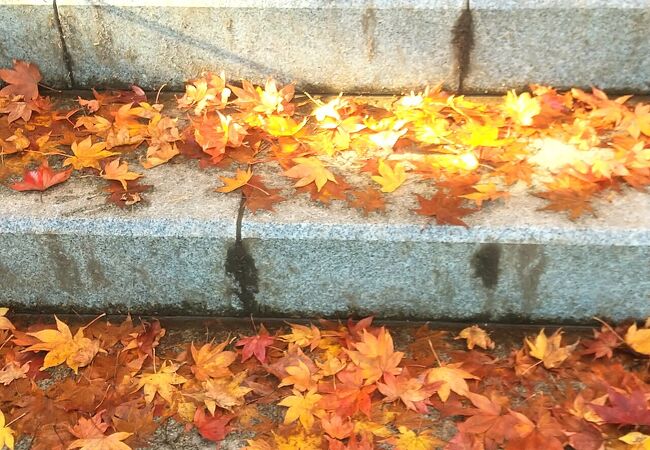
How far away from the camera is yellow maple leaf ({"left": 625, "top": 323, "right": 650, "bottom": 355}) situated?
8.04 ft

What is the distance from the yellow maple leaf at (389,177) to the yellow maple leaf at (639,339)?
106 centimetres

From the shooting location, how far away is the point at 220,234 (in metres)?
2.44

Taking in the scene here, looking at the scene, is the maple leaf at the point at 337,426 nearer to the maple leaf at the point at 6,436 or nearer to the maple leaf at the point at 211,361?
the maple leaf at the point at 211,361

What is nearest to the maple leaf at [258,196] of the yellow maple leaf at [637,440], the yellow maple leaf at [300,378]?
the yellow maple leaf at [300,378]

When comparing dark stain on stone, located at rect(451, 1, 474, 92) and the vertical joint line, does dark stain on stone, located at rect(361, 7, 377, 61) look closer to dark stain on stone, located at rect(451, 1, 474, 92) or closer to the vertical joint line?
dark stain on stone, located at rect(451, 1, 474, 92)

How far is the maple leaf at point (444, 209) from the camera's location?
2.38 meters

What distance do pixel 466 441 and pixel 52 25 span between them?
8.51 feet

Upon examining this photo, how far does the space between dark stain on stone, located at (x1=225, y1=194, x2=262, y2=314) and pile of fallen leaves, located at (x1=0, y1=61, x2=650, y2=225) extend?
144mm

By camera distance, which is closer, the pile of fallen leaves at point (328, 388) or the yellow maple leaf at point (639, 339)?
the pile of fallen leaves at point (328, 388)

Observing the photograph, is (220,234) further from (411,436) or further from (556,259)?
(556,259)

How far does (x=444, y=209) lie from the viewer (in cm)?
242

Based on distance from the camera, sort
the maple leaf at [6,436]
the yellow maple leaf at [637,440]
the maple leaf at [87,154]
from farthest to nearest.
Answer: the maple leaf at [87,154] → the maple leaf at [6,436] → the yellow maple leaf at [637,440]

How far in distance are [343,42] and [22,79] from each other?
1581 mm

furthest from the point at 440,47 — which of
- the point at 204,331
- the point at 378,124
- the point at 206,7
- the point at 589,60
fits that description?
the point at 204,331
